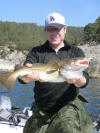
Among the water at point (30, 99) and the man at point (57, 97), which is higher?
the man at point (57, 97)

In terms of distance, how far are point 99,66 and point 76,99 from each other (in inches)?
2348

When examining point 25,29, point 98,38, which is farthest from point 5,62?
point 25,29

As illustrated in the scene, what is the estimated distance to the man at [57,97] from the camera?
4305 mm

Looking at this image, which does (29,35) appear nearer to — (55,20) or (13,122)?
(13,122)

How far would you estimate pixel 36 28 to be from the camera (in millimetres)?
193250

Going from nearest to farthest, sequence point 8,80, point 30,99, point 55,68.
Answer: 1. point 55,68
2. point 8,80
3. point 30,99

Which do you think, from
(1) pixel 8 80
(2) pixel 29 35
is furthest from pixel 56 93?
(2) pixel 29 35

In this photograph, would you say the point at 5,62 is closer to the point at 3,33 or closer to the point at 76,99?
the point at 3,33

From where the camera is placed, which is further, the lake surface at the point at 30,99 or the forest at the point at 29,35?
the forest at the point at 29,35

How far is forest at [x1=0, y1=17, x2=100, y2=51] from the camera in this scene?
95.2m

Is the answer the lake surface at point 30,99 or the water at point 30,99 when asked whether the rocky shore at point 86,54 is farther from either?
the lake surface at point 30,99

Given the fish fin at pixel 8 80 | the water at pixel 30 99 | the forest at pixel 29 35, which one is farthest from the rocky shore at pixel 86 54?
the fish fin at pixel 8 80

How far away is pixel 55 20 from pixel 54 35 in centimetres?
25

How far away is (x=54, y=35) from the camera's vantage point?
4668mm
